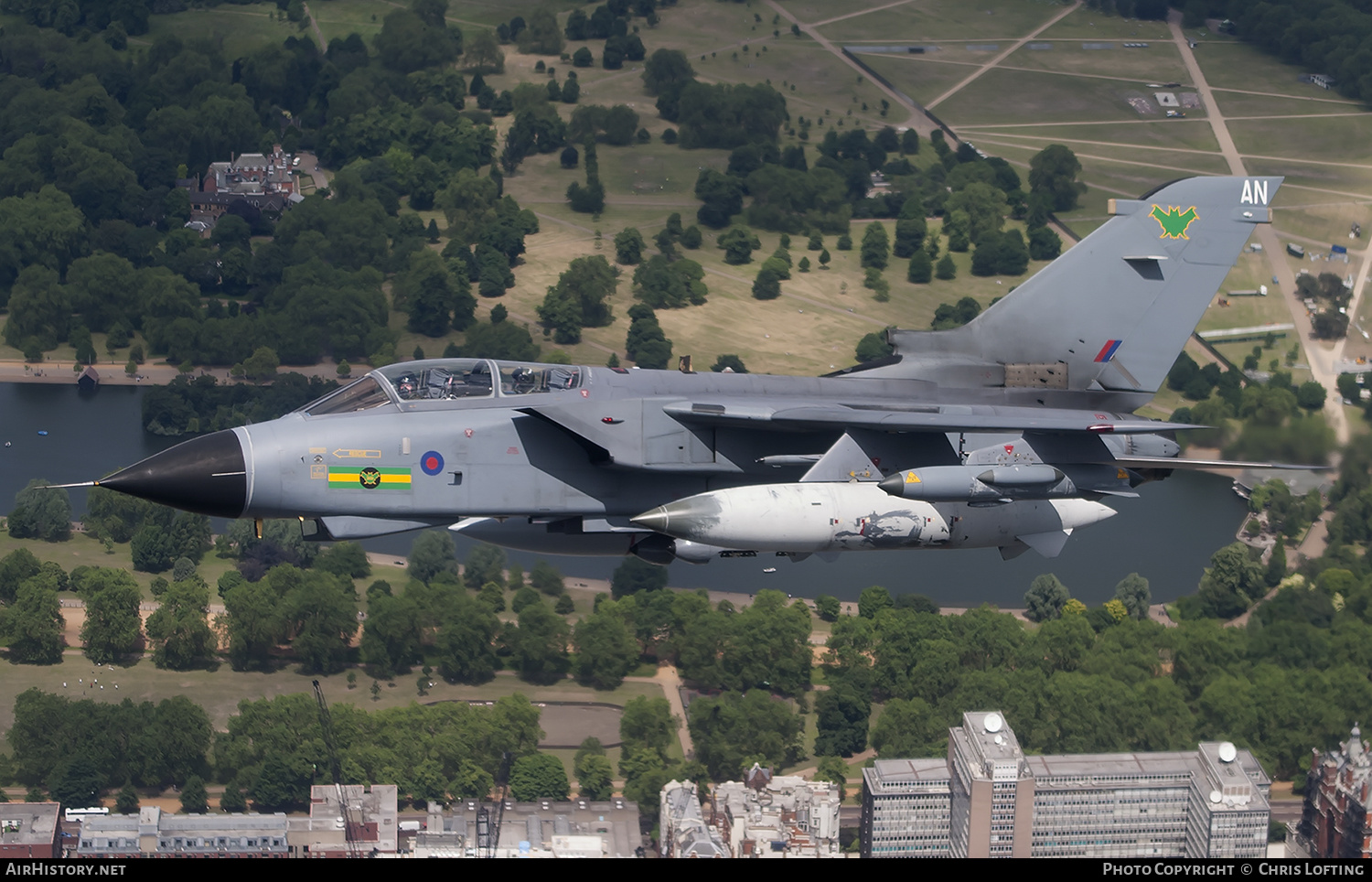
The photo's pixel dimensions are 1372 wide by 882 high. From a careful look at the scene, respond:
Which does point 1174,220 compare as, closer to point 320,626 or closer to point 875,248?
point 320,626

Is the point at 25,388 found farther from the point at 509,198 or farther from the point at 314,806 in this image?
the point at 314,806

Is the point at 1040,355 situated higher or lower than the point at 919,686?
higher

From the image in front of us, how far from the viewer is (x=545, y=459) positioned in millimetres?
40312

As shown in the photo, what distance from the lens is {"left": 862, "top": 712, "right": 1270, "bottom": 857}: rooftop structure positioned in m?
88.1

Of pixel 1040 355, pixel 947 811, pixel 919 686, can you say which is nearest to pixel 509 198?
pixel 919 686

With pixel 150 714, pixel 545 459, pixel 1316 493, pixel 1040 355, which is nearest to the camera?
pixel 545 459

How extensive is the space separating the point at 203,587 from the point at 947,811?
42654 mm

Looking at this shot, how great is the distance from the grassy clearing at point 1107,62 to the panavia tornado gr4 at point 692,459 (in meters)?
155

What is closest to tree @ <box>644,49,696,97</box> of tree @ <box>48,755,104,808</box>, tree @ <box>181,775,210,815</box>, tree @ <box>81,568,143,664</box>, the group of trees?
the group of trees

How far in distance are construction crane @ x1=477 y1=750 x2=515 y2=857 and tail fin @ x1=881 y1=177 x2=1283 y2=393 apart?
49.6 m

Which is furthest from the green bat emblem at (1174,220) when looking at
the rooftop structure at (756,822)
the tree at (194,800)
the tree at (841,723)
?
the tree at (194,800)

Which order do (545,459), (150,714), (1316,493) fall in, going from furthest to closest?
(1316,493), (150,714), (545,459)

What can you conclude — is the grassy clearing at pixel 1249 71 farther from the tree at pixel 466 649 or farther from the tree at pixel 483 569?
the tree at pixel 466 649

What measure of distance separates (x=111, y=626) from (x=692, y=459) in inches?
2818
